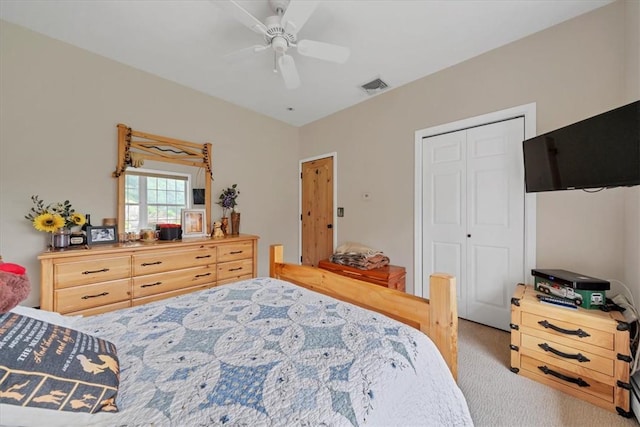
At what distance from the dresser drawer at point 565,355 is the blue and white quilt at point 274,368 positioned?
1.18 metres

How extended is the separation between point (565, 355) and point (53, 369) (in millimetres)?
2530

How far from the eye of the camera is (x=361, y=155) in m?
3.44

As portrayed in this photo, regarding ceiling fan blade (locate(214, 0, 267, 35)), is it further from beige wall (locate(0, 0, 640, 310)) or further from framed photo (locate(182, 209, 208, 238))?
framed photo (locate(182, 209, 208, 238))

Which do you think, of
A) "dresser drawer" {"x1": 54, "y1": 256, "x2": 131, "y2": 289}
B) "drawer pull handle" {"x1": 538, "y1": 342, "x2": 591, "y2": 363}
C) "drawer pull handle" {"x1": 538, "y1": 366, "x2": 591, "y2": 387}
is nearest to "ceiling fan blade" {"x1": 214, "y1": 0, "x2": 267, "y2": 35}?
"dresser drawer" {"x1": 54, "y1": 256, "x2": 131, "y2": 289}

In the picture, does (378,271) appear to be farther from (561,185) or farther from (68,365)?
(68,365)

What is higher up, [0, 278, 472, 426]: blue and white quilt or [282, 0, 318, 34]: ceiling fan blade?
[282, 0, 318, 34]: ceiling fan blade

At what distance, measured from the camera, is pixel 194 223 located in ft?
9.93

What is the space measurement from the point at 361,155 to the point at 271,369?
3048mm

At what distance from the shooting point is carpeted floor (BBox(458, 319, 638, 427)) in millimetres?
1397

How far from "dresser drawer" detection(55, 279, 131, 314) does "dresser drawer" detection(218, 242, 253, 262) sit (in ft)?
2.87

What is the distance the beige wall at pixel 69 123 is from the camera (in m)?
2.07

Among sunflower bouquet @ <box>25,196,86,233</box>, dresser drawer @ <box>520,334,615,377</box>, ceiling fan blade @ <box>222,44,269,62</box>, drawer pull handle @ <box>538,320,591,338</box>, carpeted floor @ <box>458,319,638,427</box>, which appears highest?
ceiling fan blade @ <box>222,44,269,62</box>

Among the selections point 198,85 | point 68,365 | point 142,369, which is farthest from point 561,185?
point 198,85

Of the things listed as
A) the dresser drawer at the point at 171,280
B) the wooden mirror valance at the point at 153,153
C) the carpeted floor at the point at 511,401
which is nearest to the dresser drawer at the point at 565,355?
the carpeted floor at the point at 511,401
